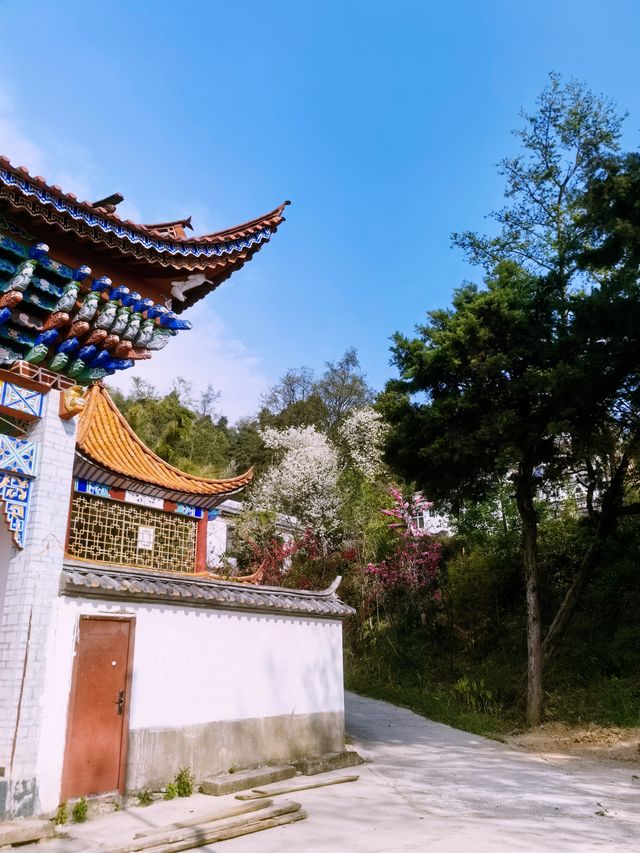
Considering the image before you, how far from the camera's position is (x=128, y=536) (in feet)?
33.4

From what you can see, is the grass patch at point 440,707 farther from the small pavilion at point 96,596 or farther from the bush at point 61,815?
the bush at point 61,815

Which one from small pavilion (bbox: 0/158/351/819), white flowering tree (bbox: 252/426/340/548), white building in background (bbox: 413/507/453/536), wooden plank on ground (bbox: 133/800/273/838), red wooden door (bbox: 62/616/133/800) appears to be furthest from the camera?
white building in background (bbox: 413/507/453/536)

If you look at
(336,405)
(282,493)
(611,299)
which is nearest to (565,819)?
(611,299)

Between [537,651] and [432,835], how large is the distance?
7830mm

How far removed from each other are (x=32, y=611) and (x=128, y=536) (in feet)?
13.5

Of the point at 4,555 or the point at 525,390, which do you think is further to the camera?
the point at 525,390

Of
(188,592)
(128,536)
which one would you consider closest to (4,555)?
(188,592)

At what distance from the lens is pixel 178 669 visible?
7348 millimetres

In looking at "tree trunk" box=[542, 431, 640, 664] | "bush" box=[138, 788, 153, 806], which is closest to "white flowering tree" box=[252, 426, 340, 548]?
"tree trunk" box=[542, 431, 640, 664]

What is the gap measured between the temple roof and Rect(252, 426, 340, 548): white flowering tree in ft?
47.4

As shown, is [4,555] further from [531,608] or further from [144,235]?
[531,608]

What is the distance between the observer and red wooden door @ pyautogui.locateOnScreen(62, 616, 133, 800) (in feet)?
20.2

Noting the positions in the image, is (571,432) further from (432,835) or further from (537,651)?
(432,835)

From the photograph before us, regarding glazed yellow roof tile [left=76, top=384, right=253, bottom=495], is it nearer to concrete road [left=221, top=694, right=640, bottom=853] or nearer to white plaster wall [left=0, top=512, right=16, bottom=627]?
white plaster wall [left=0, top=512, right=16, bottom=627]
